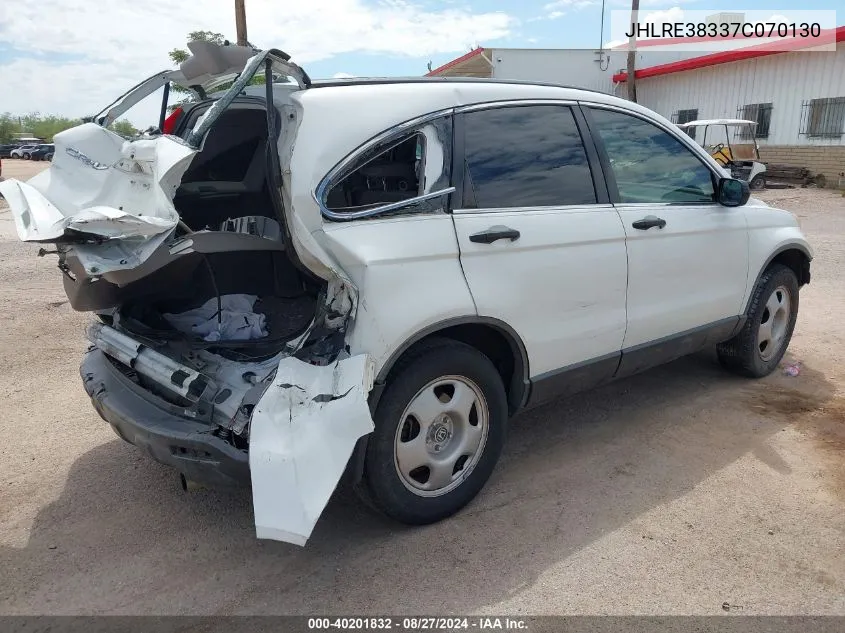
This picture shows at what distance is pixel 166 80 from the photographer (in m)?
3.75

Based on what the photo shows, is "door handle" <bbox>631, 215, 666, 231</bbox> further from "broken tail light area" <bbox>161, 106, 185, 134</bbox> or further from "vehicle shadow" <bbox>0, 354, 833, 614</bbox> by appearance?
"broken tail light area" <bbox>161, 106, 185, 134</bbox>

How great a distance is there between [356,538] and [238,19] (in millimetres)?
17926

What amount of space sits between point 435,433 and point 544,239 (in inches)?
42.3

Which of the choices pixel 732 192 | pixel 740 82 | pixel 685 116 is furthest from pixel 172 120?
pixel 685 116

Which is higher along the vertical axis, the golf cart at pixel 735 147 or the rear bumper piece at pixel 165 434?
the golf cart at pixel 735 147

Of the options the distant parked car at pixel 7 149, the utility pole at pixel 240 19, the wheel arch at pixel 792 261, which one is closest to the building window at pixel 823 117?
the utility pole at pixel 240 19

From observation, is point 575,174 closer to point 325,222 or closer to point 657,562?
point 325,222

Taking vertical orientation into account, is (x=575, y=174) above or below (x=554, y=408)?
above

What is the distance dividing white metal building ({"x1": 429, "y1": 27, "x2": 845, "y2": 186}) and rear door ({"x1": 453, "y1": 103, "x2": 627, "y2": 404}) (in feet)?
58.0

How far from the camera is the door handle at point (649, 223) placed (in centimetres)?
379

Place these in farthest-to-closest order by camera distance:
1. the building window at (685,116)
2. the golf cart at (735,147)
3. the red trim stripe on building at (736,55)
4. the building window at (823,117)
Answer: the building window at (685,116) < the building window at (823,117) < the red trim stripe on building at (736,55) < the golf cart at (735,147)

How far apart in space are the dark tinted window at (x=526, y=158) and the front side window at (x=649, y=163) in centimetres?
26

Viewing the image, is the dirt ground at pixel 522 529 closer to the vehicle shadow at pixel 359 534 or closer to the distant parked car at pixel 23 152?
the vehicle shadow at pixel 359 534

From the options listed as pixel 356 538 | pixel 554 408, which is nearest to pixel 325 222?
pixel 356 538
